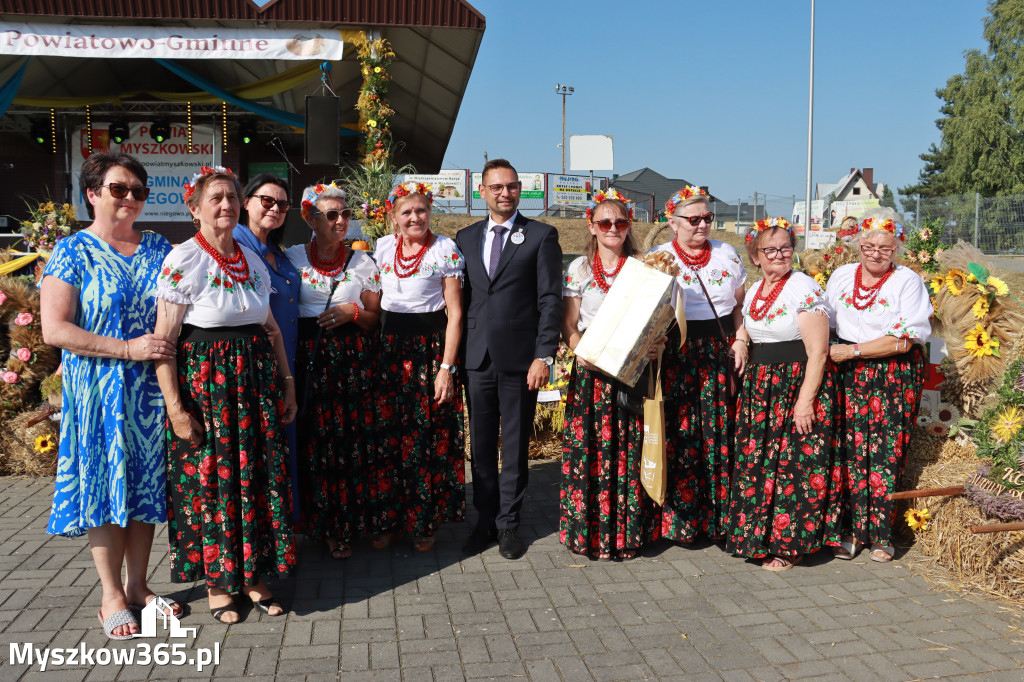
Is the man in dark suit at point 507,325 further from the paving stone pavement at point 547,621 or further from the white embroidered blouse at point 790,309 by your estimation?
the white embroidered blouse at point 790,309

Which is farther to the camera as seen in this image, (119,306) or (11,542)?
(11,542)

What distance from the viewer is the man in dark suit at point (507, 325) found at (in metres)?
3.97

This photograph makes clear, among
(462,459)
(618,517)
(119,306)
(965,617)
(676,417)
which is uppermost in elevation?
(119,306)

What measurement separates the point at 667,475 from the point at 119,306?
282 cm

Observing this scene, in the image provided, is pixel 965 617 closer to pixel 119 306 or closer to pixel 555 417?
pixel 555 417

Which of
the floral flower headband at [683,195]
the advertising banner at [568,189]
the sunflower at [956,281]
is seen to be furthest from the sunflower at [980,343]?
the advertising banner at [568,189]

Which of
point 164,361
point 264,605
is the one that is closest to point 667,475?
point 264,605

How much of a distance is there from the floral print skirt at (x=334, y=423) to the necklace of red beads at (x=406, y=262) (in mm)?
380

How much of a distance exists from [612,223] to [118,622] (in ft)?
9.68

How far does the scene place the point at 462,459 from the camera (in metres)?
4.29

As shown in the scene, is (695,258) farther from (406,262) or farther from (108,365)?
(108,365)

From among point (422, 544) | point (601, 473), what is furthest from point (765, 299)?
point (422, 544)

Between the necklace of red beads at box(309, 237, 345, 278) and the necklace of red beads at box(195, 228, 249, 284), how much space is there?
0.68 metres

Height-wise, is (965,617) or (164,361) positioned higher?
(164,361)
